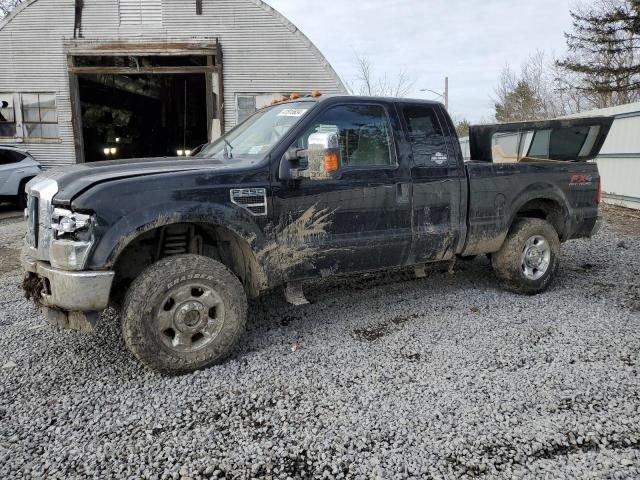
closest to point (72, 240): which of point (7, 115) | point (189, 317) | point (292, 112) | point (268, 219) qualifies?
point (189, 317)

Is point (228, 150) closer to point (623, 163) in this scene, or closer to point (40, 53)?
point (623, 163)

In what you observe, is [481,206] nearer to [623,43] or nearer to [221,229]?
[221,229]

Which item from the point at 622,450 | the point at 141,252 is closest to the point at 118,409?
the point at 141,252

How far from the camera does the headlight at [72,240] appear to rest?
294 centimetres

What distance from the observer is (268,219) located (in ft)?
11.6

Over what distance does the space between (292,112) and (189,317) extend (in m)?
1.85

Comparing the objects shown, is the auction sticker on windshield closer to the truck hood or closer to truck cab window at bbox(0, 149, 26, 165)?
the truck hood

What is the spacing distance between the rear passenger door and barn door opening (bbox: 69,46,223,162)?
10.3 m

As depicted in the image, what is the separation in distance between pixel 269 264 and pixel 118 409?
54.7 inches

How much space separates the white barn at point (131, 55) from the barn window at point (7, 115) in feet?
0.09

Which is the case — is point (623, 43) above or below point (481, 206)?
above

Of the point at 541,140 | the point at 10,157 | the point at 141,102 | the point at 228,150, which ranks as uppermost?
the point at 141,102

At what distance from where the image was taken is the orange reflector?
3.20 m

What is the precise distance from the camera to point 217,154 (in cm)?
416
